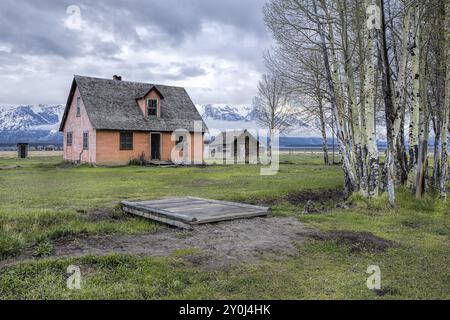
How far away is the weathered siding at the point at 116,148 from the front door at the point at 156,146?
25.9 inches

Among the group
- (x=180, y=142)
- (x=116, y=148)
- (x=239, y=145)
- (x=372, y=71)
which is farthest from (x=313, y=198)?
(x=239, y=145)

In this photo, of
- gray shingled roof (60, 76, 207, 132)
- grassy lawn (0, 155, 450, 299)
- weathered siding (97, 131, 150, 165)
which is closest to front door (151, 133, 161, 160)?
weathered siding (97, 131, 150, 165)

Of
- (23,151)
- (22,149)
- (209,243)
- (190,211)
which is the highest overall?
(22,149)

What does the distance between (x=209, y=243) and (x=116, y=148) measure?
87.1 feet

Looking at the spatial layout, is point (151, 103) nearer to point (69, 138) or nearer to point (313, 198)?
point (69, 138)

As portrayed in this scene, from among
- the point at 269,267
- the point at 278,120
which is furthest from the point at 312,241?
the point at 278,120

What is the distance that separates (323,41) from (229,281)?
11.2 m

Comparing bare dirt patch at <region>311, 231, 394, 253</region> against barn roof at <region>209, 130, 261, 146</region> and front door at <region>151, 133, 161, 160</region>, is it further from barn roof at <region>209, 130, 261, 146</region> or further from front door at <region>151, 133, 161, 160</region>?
barn roof at <region>209, 130, 261, 146</region>

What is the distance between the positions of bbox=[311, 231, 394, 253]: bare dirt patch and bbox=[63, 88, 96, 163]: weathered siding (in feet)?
87.4

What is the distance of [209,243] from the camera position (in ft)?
25.9

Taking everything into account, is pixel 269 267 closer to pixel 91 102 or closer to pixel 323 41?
pixel 323 41

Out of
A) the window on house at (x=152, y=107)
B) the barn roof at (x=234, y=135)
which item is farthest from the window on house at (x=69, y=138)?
the barn roof at (x=234, y=135)

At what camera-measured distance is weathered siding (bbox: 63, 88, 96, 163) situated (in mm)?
32475
